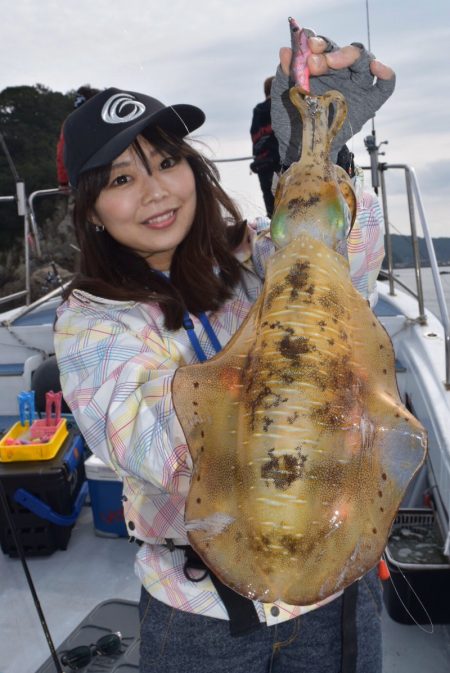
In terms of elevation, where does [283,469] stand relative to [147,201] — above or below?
below

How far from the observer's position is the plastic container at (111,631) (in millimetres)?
3421

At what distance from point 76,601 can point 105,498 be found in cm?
82

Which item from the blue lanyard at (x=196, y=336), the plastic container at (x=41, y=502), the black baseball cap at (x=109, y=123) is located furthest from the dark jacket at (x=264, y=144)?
the plastic container at (x=41, y=502)

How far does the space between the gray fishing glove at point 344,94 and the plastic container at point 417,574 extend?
2.52 meters

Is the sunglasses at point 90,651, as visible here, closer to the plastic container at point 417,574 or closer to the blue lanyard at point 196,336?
the plastic container at point 417,574

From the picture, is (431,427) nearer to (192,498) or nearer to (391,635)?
(391,635)

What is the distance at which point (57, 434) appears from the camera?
185 inches

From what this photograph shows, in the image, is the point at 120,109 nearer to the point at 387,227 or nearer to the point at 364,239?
the point at 364,239

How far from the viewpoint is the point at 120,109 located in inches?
82.8

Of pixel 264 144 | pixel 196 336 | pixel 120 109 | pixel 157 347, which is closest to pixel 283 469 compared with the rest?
pixel 157 347

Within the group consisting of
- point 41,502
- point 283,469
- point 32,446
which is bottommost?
point 41,502

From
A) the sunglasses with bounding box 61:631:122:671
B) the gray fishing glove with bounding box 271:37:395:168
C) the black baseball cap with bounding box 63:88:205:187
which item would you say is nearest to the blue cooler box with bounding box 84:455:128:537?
the sunglasses with bounding box 61:631:122:671

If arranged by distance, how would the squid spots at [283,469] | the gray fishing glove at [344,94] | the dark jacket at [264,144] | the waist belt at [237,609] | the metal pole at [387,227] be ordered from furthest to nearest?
1. the metal pole at [387,227]
2. the dark jacket at [264,144]
3. the waist belt at [237,609]
4. the gray fishing glove at [344,94]
5. the squid spots at [283,469]

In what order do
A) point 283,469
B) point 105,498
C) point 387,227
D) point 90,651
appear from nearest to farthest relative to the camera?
point 283,469 < point 90,651 < point 105,498 < point 387,227
